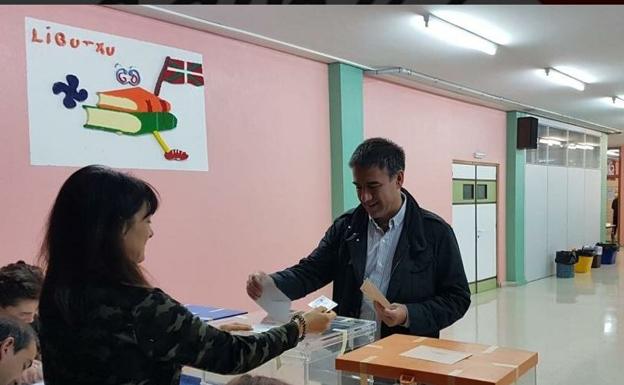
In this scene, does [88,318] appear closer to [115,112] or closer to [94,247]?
[94,247]

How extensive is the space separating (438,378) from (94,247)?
0.75m

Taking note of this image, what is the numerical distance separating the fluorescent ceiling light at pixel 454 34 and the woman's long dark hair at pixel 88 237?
11.2 feet

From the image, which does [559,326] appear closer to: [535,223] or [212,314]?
[535,223]

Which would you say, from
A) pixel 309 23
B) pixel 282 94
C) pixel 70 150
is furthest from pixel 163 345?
pixel 282 94

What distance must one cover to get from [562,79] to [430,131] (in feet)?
5.34

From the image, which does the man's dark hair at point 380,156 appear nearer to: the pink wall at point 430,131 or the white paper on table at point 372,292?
the white paper on table at point 372,292

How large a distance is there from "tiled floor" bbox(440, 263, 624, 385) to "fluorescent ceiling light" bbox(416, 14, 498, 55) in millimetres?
2747

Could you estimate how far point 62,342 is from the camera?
1.10 metres

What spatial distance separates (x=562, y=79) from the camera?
A: 643 cm

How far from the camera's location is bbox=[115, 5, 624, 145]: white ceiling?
3.89 m

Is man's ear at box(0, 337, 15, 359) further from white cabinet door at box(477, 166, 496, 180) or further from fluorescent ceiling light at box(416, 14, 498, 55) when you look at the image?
white cabinet door at box(477, 166, 496, 180)

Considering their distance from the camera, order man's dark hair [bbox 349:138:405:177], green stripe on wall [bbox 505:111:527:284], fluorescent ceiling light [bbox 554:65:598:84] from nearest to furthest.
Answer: man's dark hair [bbox 349:138:405:177], fluorescent ceiling light [bbox 554:65:598:84], green stripe on wall [bbox 505:111:527:284]

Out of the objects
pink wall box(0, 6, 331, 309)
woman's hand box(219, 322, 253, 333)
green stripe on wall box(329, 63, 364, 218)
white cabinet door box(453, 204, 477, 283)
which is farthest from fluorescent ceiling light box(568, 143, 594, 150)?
woman's hand box(219, 322, 253, 333)

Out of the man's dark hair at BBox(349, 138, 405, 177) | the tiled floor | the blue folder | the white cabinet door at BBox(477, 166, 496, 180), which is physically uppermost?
the man's dark hair at BBox(349, 138, 405, 177)
